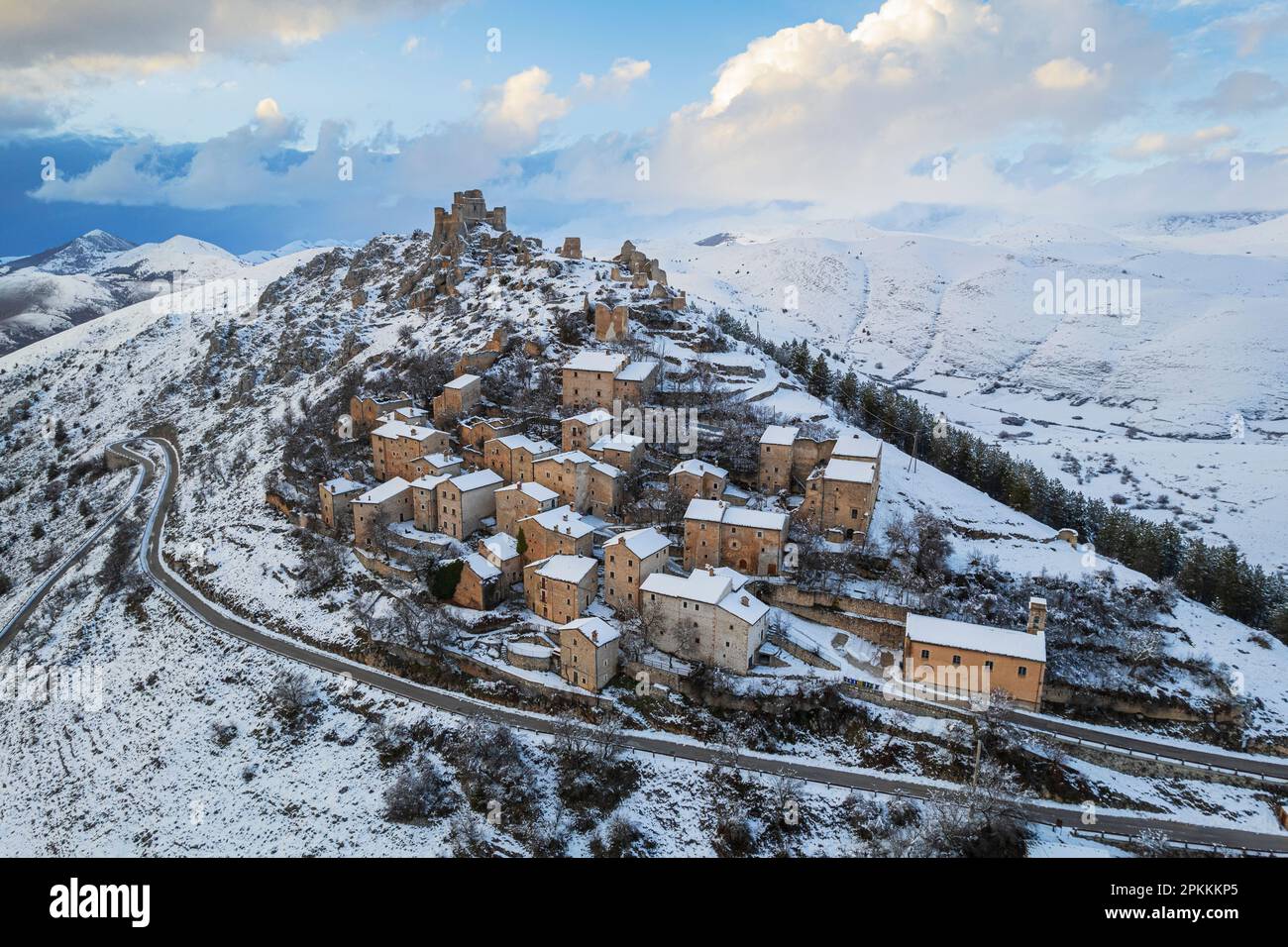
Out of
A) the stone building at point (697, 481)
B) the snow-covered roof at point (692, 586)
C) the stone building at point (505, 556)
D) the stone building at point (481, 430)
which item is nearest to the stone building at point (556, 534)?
the stone building at point (505, 556)

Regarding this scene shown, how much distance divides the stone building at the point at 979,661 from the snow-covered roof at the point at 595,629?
1678 centimetres

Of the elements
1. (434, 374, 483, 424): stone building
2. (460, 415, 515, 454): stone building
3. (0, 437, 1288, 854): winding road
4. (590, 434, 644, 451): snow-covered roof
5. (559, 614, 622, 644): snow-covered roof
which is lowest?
(0, 437, 1288, 854): winding road

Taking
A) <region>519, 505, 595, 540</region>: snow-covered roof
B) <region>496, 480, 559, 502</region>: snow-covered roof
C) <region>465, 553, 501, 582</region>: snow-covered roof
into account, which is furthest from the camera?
<region>496, 480, 559, 502</region>: snow-covered roof

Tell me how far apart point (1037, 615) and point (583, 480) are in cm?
3074

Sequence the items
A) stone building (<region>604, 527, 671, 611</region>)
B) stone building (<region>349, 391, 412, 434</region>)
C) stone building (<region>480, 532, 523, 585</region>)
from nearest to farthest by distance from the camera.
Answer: stone building (<region>604, 527, 671, 611</region>) < stone building (<region>480, 532, 523, 585</region>) < stone building (<region>349, 391, 412, 434</region>)

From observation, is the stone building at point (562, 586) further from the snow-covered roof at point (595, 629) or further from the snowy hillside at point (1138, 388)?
the snowy hillside at point (1138, 388)

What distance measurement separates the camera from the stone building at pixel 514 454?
187 feet

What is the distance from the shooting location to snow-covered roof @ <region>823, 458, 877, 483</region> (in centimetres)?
5041

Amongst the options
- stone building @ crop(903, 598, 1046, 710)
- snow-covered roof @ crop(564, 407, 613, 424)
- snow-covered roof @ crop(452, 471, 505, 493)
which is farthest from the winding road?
snow-covered roof @ crop(564, 407, 613, 424)

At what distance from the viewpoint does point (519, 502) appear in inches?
2094

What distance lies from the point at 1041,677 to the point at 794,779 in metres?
14.7

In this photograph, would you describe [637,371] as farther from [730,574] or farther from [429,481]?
[730,574]

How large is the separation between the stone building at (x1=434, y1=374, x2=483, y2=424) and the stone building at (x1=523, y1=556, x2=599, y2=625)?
23708mm

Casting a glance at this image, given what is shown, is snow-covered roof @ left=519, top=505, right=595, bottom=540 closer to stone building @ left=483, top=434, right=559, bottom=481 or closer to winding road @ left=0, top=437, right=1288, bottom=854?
stone building @ left=483, top=434, right=559, bottom=481
